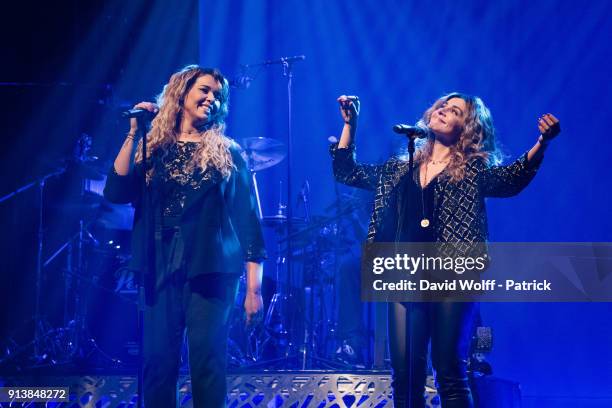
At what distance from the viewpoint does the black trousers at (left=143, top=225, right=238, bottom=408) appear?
261cm

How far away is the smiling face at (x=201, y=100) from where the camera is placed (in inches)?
117

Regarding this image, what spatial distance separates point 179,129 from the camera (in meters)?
3.02

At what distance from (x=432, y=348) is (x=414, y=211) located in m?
0.58

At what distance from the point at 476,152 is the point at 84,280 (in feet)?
11.5

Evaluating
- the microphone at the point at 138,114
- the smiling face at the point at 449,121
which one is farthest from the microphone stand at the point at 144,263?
the smiling face at the point at 449,121

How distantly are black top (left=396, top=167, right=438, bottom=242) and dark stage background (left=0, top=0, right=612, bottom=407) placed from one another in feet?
9.98

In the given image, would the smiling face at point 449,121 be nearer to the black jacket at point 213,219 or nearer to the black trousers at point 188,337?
the black jacket at point 213,219

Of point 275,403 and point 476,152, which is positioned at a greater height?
point 476,152

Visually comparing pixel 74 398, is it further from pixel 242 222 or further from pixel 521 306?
pixel 521 306

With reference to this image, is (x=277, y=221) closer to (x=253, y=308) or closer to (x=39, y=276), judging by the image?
(x=39, y=276)

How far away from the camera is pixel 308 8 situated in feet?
19.6

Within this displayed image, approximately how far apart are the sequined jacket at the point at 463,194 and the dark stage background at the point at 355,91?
2.92m

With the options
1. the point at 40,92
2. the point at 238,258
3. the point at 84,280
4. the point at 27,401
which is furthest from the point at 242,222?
the point at 40,92

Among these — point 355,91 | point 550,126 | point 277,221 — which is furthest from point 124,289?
point 550,126
